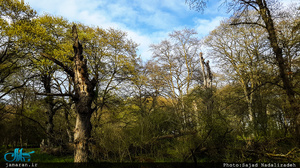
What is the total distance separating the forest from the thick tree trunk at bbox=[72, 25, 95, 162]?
27 mm

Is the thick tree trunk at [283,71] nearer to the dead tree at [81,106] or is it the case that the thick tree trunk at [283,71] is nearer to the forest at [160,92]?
the forest at [160,92]

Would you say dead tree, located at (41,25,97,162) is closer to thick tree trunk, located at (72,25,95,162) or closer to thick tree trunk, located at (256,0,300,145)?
thick tree trunk, located at (72,25,95,162)

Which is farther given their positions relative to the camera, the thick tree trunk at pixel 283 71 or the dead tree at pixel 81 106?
the thick tree trunk at pixel 283 71

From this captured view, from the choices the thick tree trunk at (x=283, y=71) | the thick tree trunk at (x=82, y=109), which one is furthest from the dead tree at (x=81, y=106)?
the thick tree trunk at (x=283, y=71)

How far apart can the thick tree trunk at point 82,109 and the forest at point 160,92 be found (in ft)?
0.09

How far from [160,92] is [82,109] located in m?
14.2

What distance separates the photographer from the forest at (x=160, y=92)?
16.5 feet

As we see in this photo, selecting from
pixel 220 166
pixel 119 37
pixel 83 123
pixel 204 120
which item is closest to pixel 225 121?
pixel 204 120

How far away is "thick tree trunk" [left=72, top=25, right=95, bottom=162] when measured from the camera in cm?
468

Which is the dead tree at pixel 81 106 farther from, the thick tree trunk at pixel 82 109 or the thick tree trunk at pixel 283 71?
the thick tree trunk at pixel 283 71

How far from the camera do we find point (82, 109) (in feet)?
15.7

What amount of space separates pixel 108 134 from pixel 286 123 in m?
5.93

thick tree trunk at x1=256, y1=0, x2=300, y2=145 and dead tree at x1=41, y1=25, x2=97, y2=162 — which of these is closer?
dead tree at x1=41, y1=25, x2=97, y2=162

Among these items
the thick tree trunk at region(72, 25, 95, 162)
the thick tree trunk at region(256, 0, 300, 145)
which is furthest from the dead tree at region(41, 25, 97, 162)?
the thick tree trunk at region(256, 0, 300, 145)
